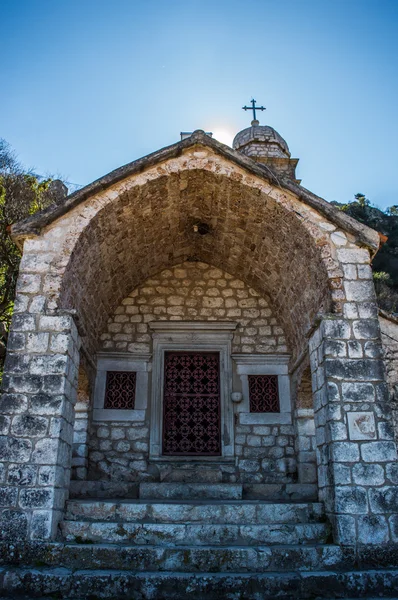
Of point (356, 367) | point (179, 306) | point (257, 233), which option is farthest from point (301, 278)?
point (179, 306)

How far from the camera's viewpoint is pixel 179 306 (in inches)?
297

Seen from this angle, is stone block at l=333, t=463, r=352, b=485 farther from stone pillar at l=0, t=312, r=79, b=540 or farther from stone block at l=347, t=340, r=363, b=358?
stone pillar at l=0, t=312, r=79, b=540

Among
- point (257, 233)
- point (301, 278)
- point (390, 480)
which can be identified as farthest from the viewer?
point (257, 233)

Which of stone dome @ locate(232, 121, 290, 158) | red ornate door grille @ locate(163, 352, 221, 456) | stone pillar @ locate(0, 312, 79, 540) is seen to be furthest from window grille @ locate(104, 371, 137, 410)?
stone dome @ locate(232, 121, 290, 158)

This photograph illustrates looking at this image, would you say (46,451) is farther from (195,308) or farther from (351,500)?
(195,308)

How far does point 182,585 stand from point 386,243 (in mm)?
28109

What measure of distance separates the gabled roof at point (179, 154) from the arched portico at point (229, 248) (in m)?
0.03

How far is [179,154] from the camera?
19.4ft

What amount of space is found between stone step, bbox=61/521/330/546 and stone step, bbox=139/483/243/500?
1295 millimetres

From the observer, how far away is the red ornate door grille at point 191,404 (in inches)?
272

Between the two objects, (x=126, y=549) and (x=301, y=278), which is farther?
(x=301, y=278)

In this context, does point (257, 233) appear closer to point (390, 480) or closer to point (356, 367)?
point (356, 367)

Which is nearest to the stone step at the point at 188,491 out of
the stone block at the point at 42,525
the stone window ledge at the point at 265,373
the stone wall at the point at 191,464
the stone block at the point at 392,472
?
the stone wall at the point at 191,464

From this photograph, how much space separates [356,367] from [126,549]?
2870 millimetres
